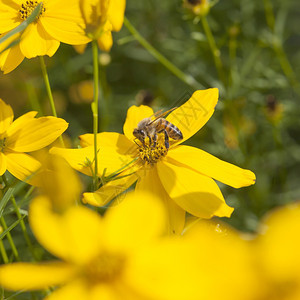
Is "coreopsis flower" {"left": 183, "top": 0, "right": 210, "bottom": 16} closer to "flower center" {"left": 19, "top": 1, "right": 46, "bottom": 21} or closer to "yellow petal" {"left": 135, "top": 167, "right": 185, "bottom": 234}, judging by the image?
"flower center" {"left": 19, "top": 1, "right": 46, "bottom": 21}

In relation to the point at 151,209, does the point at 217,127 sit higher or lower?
higher

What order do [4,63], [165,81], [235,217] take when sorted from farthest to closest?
[165,81]
[235,217]
[4,63]

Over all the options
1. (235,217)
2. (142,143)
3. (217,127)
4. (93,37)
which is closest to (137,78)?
(217,127)

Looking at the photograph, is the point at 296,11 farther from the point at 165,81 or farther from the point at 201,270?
the point at 201,270

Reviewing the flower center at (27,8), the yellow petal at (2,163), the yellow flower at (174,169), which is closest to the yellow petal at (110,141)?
the yellow flower at (174,169)

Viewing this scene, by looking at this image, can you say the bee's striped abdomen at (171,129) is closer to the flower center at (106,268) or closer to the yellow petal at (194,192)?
the yellow petal at (194,192)

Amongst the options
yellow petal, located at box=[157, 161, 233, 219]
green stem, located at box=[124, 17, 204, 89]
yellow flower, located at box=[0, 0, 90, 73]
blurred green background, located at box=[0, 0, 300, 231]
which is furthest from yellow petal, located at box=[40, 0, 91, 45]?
blurred green background, located at box=[0, 0, 300, 231]

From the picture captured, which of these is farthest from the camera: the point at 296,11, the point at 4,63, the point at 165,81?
the point at 296,11
